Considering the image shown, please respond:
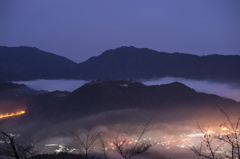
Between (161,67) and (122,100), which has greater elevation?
(161,67)

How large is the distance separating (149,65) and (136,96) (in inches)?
3976

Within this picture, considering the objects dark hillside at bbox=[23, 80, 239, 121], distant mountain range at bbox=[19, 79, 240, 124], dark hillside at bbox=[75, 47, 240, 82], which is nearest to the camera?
distant mountain range at bbox=[19, 79, 240, 124]

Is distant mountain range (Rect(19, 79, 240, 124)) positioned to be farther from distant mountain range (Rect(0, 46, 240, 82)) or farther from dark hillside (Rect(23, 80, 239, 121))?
distant mountain range (Rect(0, 46, 240, 82))

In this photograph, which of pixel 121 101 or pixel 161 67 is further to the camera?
pixel 161 67

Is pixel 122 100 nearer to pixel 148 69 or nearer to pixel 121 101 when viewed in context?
pixel 121 101

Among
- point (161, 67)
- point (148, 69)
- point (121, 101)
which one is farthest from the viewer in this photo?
point (148, 69)

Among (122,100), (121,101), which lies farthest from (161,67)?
(121,101)

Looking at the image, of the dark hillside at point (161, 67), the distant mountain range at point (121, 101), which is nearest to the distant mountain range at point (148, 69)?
the dark hillside at point (161, 67)

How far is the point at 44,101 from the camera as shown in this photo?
83500 millimetres

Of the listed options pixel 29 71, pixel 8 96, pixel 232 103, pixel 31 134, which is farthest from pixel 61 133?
pixel 29 71

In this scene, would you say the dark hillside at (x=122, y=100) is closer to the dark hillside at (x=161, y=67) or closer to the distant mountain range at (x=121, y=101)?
the distant mountain range at (x=121, y=101)

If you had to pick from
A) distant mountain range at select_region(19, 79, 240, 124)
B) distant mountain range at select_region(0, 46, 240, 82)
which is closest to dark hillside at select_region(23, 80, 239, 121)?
distant mountain range at select_region(19, 79, 240, 124)

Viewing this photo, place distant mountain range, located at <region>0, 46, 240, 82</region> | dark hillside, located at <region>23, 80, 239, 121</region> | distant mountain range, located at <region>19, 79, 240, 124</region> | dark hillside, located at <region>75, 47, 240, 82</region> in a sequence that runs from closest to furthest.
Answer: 1. distant mountain range, located at <region>19, 79, 240, 124</region>
2. dark hillside, located at <region>23, 80, 239, 121</region>
3. dark hillside, located at <region>75, 47, 240, 82</region>
4. distant mountain range, located at <region>0, 46, 240, 82</region>

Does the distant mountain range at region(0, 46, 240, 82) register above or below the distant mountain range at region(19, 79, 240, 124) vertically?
→ above
